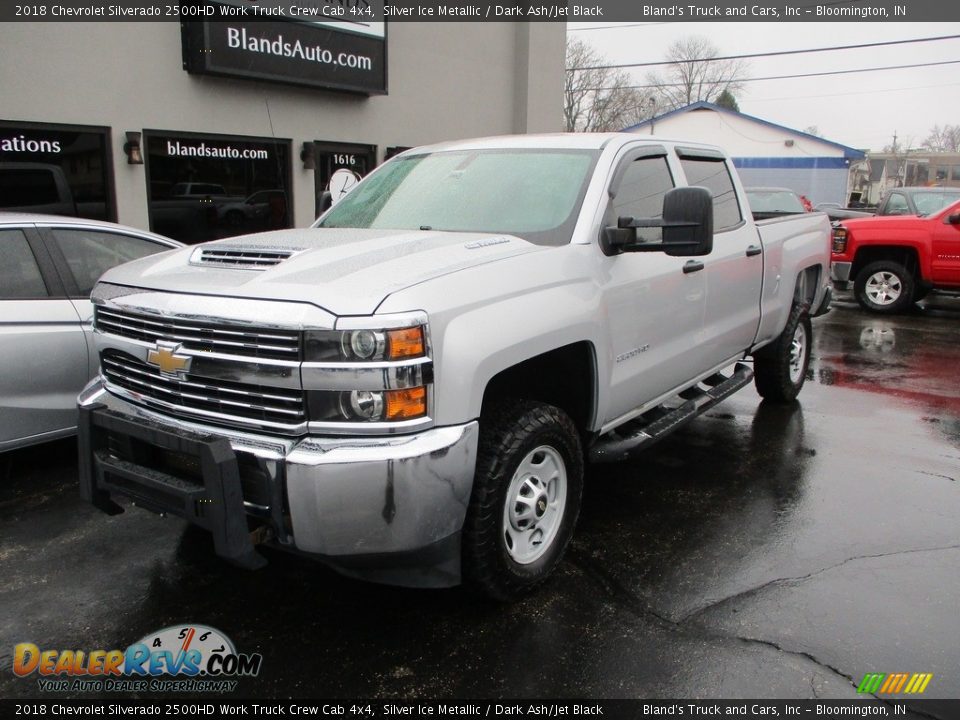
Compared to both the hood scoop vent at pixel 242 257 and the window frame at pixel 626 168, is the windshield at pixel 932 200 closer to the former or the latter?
the window frame at pixel 626 168

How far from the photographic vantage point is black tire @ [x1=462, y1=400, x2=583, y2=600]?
306 cm

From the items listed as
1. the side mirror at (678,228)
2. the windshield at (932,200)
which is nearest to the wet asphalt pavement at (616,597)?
the side mirror at (678,228)

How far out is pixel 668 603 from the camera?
344cm

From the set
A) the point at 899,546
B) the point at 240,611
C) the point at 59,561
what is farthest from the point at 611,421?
the point at 59,561

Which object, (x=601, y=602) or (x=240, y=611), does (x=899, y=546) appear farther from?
(x=240, y=611)

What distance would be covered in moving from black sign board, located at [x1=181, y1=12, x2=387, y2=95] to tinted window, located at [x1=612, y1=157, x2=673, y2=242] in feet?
23.5

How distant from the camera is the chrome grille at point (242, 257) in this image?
319 centimetres

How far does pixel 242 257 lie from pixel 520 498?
152 centimetres

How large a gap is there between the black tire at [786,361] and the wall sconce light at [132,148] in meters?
7.24

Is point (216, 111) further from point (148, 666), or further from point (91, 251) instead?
point (148, 666)

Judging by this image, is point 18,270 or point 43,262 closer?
point 18,270

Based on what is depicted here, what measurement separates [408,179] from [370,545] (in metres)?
2.39

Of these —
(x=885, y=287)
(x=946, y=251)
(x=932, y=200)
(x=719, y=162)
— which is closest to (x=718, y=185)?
(x=719, y=162)

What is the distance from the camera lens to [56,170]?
8781mm
